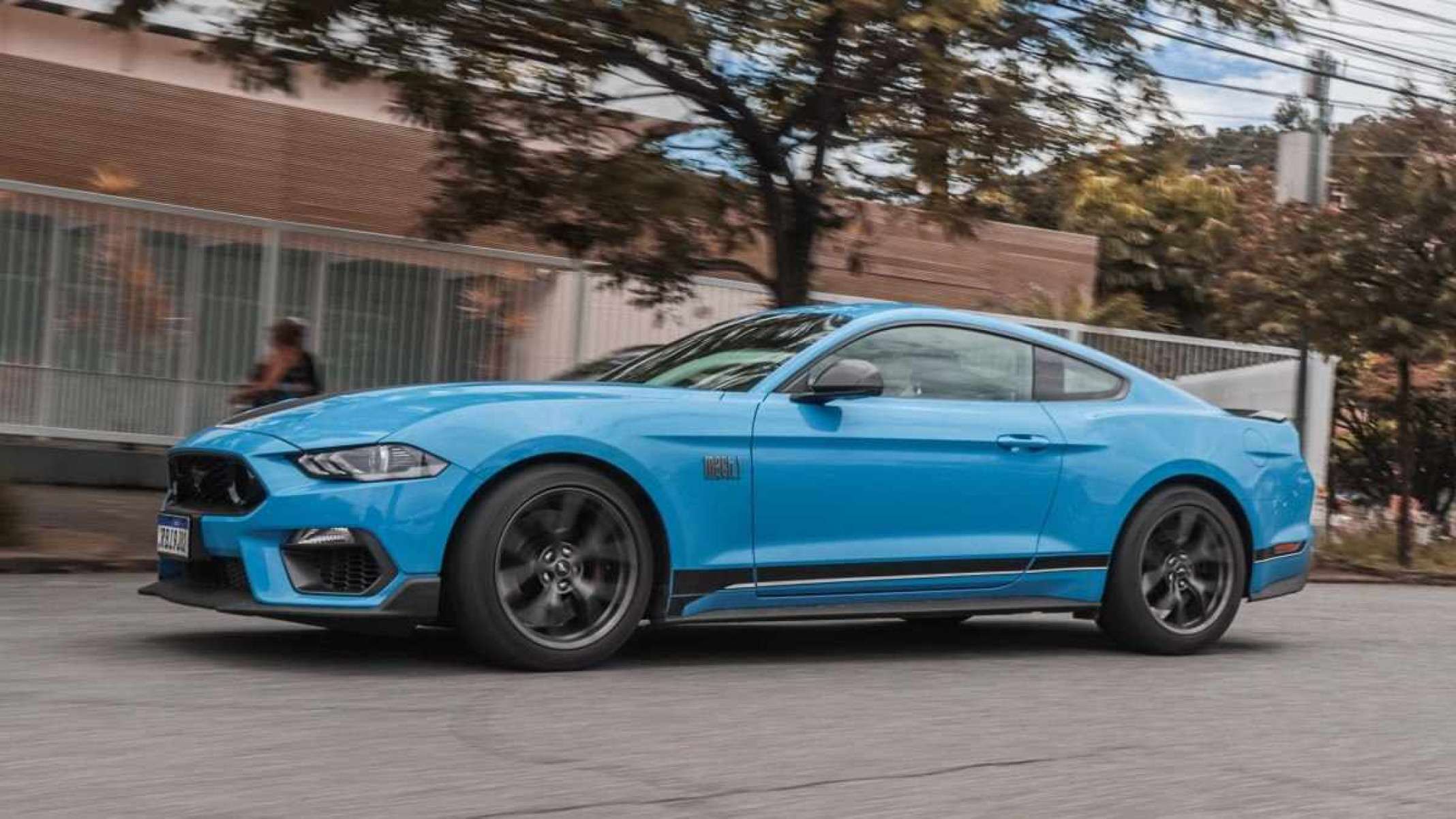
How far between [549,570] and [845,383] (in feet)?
4.48

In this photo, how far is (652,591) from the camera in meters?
6.65

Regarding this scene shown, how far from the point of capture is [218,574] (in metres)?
6.30

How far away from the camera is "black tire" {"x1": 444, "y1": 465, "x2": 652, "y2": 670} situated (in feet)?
20.3

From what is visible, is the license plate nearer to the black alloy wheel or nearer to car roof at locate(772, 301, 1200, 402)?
the black alloy wheel

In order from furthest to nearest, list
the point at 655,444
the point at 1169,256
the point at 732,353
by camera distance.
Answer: the point at 1169,256 < the point at 732,353 < the point at 655,444

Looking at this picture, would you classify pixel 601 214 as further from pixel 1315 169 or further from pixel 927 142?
pixel 1315 169

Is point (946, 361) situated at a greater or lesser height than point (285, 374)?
greater

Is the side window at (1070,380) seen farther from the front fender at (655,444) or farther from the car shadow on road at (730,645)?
the front fender at (655,444)

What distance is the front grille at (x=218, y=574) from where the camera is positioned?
20.1 feet

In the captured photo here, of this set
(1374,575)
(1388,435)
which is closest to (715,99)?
(1374,575)

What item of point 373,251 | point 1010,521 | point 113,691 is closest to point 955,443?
point 1010,521

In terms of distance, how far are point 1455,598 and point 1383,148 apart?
5297mm

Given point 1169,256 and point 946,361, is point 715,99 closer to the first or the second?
point 946,361

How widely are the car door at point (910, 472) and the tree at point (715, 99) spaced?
3523 mm
